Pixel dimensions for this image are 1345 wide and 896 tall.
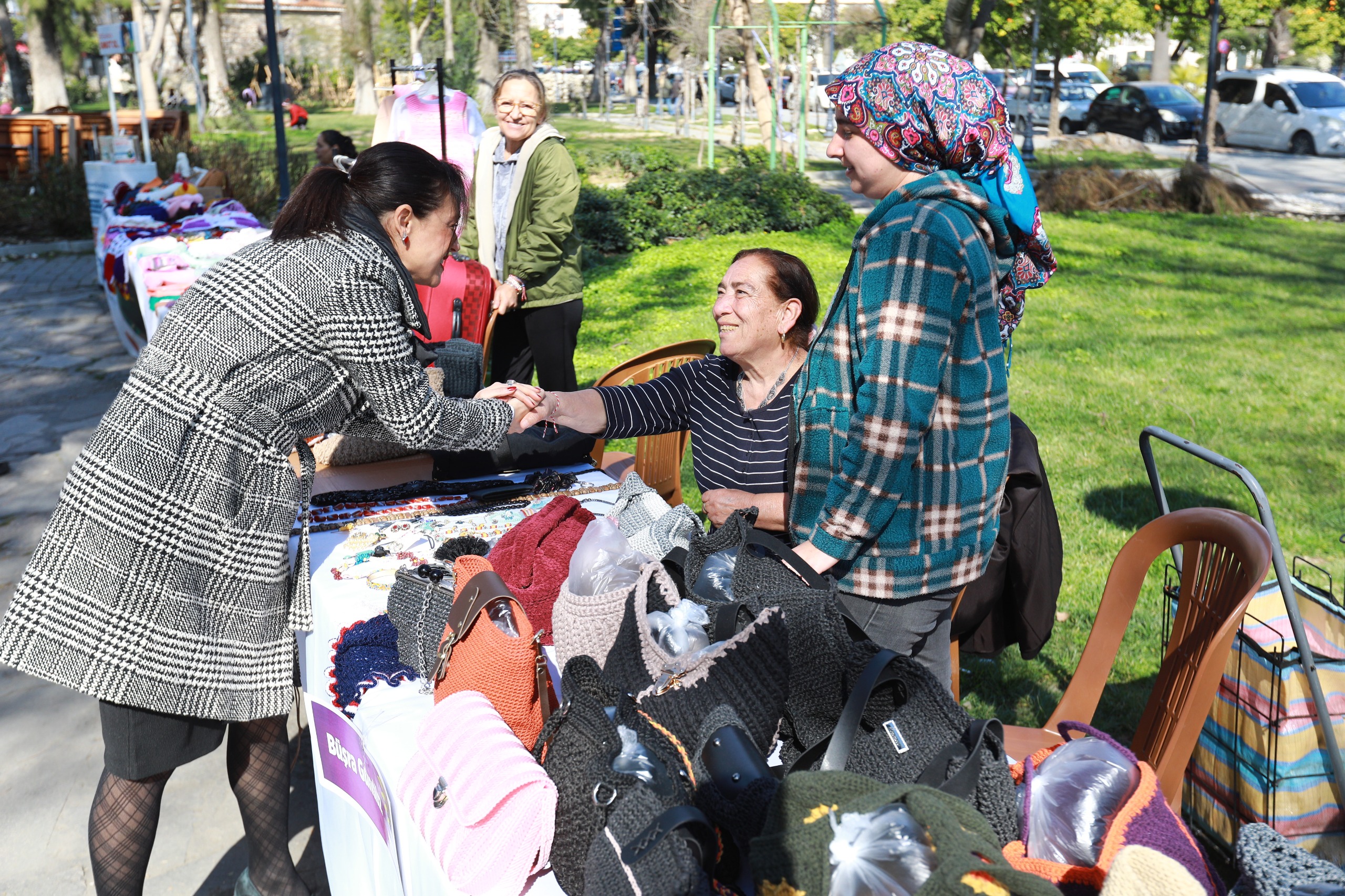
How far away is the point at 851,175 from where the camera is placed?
214 cm

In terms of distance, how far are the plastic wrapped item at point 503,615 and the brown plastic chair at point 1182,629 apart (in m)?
1.12

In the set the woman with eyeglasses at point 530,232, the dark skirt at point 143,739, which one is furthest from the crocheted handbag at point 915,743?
the woman with eyeglasses at point 530,232

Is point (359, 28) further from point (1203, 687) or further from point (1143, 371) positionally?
point (1203, 687)

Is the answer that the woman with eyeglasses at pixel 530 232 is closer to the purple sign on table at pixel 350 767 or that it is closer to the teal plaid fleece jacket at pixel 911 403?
the purple sign on table at pixel 350 767

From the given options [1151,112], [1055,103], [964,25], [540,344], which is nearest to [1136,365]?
[540,344]

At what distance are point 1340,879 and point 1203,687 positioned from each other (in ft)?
2.56

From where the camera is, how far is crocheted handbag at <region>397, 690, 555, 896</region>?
1.54m

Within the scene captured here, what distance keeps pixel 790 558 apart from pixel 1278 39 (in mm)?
45847

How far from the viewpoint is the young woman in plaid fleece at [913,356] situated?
190 centimetres

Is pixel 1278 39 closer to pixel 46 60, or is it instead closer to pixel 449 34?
pixel 449 34

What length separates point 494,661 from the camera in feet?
6.17

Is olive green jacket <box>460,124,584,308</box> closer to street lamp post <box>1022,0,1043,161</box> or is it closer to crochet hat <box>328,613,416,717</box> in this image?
crochet hat <box>328,613,416,717</box>

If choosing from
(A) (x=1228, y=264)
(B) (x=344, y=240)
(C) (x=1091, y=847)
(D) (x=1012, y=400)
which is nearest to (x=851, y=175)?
(B) (x=344, y=240)

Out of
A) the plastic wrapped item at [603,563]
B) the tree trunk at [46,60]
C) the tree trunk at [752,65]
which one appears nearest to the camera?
the plastic wrapped item at [603,563]
